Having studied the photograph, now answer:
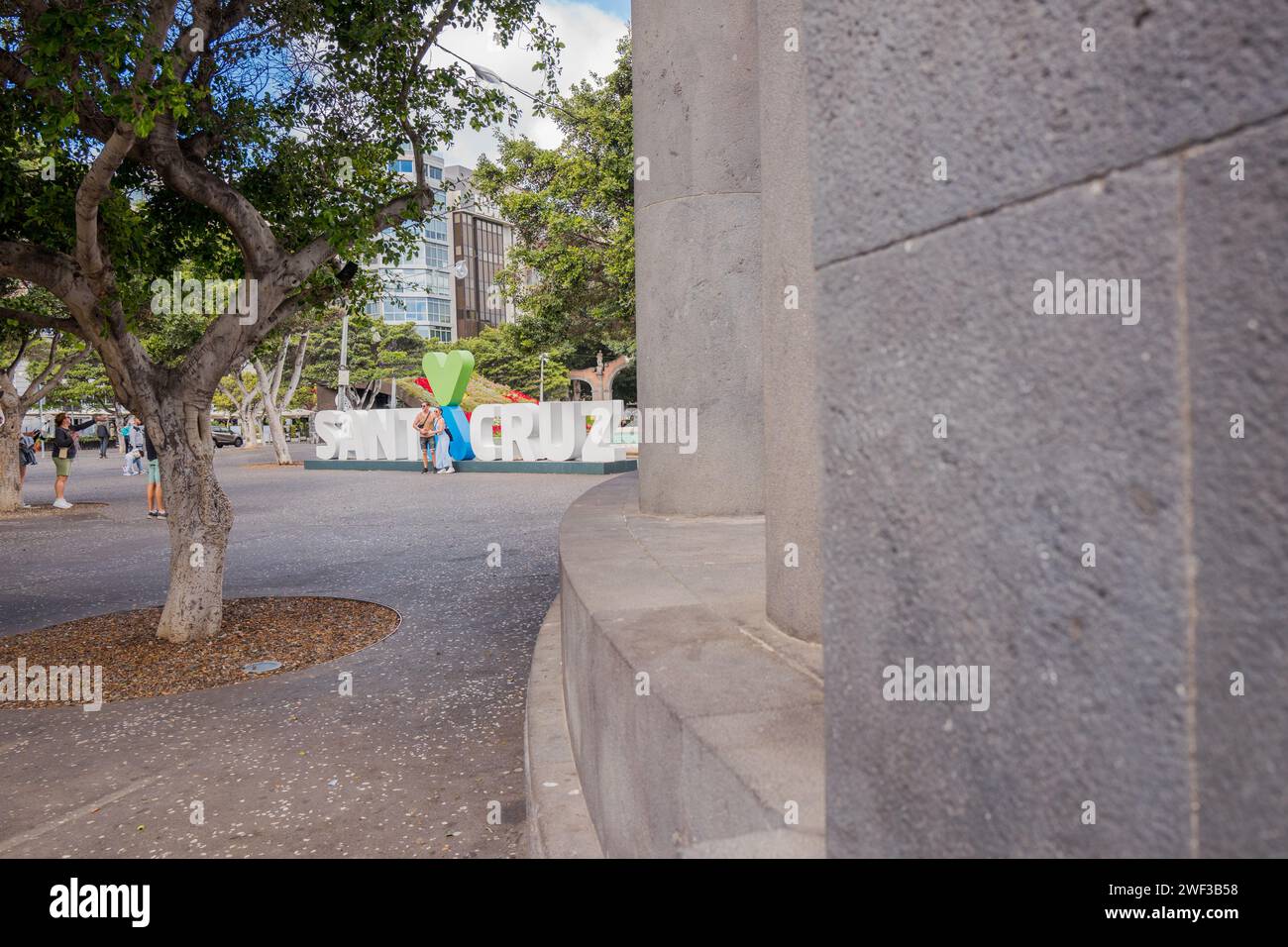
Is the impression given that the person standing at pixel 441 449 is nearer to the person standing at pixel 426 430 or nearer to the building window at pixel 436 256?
the person standing at pixel 426 430

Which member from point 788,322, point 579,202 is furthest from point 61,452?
point 788,322

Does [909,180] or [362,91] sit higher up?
[362,91]

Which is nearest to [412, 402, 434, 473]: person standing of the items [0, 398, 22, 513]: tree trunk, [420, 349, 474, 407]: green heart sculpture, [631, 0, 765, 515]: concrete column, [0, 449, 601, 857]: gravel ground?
[420, 349, 474, 407]: green heart sculpture

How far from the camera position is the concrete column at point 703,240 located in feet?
21.7

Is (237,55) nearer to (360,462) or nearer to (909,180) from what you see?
(909,180)

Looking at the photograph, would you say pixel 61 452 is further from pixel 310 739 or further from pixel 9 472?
pixel 310 739

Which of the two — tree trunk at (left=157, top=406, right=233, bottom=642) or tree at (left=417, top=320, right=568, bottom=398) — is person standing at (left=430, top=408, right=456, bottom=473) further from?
tree at (left=417, top=320, right=568, bottom=398)

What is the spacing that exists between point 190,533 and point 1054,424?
25.7 ft

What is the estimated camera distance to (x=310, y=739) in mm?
5469

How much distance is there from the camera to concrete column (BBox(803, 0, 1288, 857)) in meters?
1.03

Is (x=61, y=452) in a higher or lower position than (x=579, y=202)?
lower

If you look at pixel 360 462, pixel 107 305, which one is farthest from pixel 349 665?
pixel 360 462

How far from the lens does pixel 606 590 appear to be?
157 inches

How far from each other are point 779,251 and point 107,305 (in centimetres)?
574
